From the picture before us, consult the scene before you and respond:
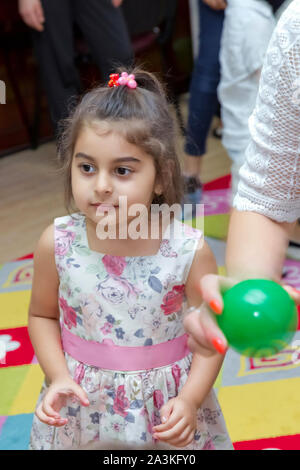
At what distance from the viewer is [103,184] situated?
0.85 m

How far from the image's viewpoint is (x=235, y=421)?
4.14ft

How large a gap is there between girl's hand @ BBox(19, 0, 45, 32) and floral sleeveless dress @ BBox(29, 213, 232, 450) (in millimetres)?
1406

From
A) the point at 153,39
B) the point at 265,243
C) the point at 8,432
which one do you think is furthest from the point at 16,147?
the point at 265,243

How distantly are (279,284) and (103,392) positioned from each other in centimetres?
42

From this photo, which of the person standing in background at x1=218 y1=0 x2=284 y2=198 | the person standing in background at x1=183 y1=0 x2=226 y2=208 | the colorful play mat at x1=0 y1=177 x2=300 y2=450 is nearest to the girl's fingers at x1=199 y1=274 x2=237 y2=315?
the colorful play mat at x1=0 y1=177 x2=300 y2=450

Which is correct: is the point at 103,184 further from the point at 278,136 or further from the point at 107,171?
the point at 278,136

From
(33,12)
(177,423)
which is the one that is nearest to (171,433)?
(177,423)

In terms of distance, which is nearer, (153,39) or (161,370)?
(161,370)

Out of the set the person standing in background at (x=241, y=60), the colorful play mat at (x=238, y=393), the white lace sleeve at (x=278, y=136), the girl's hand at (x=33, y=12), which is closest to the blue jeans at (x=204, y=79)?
the person standing in background at (x=241, y=60)

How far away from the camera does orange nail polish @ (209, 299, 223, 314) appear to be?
0.60 metres

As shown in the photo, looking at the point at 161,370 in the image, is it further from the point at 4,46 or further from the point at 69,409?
the point at 4,46

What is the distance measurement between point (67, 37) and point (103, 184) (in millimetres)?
1516

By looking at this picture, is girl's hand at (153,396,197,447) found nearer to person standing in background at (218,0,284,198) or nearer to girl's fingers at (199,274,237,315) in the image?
girl's fingers at (199,274,237,315)

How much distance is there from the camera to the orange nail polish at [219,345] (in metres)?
0.60
